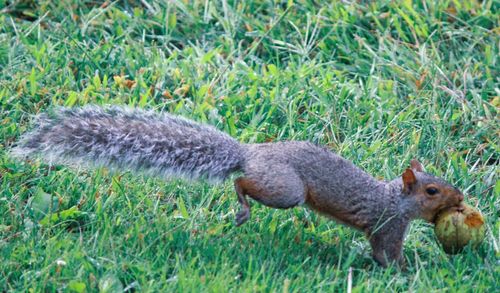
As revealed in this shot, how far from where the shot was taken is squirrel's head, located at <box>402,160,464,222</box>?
4559 mm

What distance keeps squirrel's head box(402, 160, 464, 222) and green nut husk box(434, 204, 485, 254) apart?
45mm

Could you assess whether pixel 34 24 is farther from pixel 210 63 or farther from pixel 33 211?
pixel 33 211

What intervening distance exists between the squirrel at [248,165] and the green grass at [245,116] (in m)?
0.17

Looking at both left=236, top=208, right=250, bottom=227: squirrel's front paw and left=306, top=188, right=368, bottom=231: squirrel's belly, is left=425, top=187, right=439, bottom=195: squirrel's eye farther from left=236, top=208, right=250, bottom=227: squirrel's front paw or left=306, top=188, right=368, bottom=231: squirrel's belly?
left=236, top=208, right=250, bottom=227: squirrel's front paw

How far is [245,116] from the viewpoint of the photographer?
568cm

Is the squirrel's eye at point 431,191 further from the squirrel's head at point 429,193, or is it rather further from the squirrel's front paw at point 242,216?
the squirrel's front paw at point 242,216

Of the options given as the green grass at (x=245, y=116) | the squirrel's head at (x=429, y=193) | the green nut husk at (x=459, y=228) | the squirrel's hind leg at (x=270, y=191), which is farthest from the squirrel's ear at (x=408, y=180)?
the squirrel's hind leg at (x=270, y=191)

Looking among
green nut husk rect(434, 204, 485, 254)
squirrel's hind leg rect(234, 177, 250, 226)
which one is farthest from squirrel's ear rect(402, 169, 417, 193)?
squirrel's hind leg rect(234, 177, 250, 226)

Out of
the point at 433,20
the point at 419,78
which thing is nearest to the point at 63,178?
the point at 419,78

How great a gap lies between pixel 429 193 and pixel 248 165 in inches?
33.5

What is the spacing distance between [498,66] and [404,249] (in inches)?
77.0

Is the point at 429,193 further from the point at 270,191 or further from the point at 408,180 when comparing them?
the point at 270,191

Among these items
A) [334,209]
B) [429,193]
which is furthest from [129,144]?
[429,193]

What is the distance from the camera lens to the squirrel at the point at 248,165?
4.35 metres
